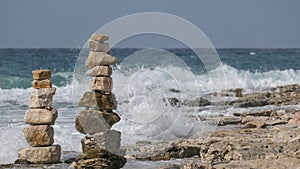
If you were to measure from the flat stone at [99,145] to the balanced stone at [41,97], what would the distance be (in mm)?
1002

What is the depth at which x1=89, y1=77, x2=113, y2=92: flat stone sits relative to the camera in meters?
10.5

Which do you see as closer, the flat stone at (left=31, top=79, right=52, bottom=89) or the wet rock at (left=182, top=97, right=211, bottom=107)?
the flat stone at (left=31, top=79, right=52, bottom=89)

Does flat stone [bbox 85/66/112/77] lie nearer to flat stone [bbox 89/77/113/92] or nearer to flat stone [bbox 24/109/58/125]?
flat stone [bbox 89/77/113/92]

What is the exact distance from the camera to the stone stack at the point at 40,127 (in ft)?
34.8

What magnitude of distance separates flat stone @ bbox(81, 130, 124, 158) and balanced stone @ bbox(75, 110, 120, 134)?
101 mm

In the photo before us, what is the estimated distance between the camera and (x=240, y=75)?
40938 mm

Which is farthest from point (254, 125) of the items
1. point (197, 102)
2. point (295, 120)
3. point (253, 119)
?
point (197, 102)

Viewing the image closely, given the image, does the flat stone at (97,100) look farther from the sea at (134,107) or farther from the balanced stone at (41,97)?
the sea at (134,107)

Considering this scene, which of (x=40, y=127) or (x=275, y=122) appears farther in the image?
(x=275, y=122)

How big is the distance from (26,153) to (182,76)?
18405 mm

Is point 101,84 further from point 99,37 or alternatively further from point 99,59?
point 99,37

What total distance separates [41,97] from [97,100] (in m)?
0.99

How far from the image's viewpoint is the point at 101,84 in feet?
34.4

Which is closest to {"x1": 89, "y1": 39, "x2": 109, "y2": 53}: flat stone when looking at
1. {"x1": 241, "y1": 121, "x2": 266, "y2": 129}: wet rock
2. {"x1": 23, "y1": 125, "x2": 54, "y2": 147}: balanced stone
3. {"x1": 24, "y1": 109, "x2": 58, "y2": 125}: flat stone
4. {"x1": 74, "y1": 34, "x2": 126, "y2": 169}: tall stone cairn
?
{"x1": 74, "y1": 34, "x2": 126, "y2": 169}: tall stone cairn
